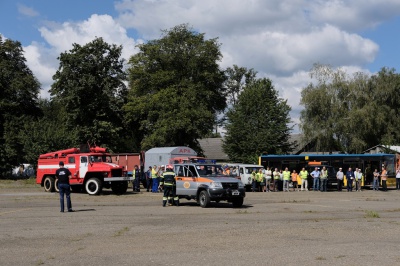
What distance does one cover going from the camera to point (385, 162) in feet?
134

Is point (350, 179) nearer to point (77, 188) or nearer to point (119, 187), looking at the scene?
point (119, 187)

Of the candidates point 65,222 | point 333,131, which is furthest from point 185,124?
point 65,222

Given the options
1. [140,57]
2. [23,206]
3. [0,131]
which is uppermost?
[140,57]

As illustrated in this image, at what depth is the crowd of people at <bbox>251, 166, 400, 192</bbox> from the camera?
3759 centimetres

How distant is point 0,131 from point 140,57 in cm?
1746

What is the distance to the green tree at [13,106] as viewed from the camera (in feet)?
187

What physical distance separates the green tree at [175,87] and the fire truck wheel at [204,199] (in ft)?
116

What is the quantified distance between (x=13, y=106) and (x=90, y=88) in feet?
31.3

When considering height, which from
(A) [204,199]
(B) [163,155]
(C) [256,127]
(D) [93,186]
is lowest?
(A) [204,199]

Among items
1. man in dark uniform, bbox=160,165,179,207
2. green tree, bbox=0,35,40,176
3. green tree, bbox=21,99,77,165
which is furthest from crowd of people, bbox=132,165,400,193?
green tree, bbox=0,35,40,176

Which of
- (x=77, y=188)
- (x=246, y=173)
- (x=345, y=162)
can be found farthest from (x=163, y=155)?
(x=345, y=162)

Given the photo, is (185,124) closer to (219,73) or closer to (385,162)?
(219,73)

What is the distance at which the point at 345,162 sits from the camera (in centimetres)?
4209

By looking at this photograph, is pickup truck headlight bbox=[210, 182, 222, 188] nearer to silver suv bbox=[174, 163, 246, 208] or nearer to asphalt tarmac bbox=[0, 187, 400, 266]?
silver suv bbox=[174, 163, 246, 208]
